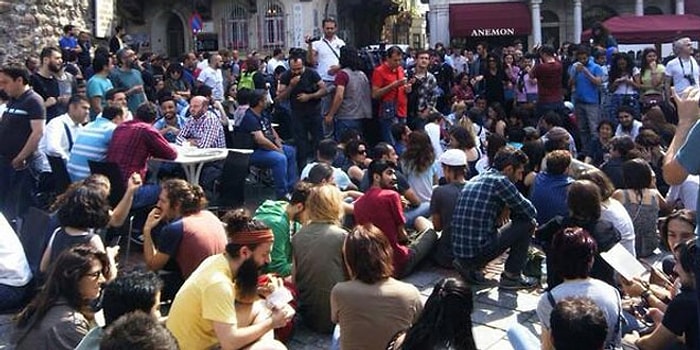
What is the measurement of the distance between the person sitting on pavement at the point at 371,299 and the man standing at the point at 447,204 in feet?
7.38

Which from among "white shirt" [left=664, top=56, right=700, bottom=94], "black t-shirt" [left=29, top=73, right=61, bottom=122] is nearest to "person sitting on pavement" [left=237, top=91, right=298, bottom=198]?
"black t-shirt" [left=29, top=73, right=61, bottom=122]

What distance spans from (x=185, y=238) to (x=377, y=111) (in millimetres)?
4984

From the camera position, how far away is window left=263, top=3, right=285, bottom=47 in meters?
27.9

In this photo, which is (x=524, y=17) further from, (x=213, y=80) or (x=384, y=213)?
(x=384, y=213)

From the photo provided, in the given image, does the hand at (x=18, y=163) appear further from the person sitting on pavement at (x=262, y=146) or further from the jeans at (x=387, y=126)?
the jeans at (x=387, y=126)

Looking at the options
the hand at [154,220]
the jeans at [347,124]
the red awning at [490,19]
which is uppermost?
the red awning at [490,19]

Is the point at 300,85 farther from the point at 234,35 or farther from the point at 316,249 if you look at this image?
the point at 234,35

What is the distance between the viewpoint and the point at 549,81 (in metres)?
11.1

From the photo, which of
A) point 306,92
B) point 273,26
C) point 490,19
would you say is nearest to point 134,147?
point 306,92

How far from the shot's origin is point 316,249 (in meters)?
5.21

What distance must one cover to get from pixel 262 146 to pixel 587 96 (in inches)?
212

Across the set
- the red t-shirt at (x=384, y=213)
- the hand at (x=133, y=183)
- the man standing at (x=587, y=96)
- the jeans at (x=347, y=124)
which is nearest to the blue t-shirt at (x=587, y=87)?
the man standing at (x=587, y=96)

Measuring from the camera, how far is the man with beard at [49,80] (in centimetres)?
952

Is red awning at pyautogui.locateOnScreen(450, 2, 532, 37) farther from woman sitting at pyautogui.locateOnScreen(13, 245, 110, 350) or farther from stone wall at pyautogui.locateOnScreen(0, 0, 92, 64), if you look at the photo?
woman sitting at pyautogui.locateOnScreen(13, 245, 110, 350)
